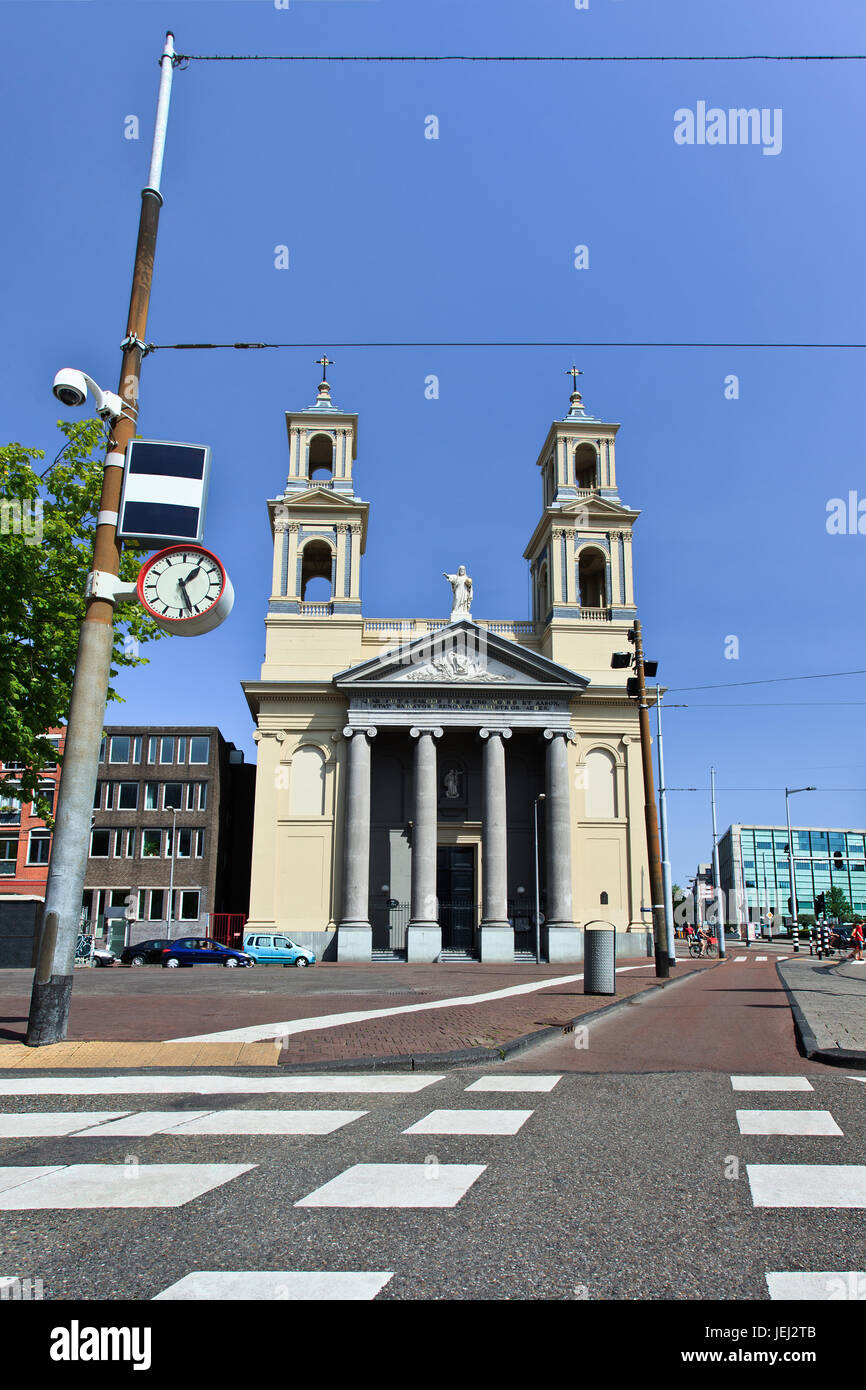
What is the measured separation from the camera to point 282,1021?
1266cm

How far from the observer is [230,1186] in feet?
15.2

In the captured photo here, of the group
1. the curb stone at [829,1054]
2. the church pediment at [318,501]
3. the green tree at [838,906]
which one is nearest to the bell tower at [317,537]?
the church pediment at [318,501]

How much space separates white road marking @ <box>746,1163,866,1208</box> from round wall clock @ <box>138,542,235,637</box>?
7513mm

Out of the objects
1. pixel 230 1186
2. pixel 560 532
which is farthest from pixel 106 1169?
pixel 560 532

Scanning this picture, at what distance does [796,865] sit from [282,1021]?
→ 155350mm

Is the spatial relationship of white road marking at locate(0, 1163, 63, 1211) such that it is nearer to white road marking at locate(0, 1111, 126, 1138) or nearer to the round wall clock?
white road marking at locate(0, 1111, 126, 1138)

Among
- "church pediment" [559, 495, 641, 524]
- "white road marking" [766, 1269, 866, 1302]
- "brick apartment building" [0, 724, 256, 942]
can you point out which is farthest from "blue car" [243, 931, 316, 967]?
"white road marking" [766, 1269, 866, 1302]

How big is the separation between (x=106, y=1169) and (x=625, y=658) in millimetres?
22498

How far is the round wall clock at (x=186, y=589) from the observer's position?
10.3 meters

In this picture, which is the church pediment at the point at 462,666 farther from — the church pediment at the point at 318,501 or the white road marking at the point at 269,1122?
the white road marking at the point at 269,1122

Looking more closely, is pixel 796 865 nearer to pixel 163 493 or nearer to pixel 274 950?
pixel 274 950

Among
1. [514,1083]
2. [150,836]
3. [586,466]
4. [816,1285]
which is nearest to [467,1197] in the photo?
[816,1285]

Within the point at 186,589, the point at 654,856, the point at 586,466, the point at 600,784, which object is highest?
the point at 586,466
